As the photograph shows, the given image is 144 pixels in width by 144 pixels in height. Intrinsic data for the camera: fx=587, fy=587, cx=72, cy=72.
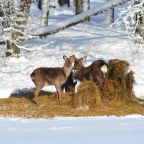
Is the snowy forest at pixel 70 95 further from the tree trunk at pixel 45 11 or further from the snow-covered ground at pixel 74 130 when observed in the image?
the tree trunk at pixel 45 11

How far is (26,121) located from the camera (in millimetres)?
12289

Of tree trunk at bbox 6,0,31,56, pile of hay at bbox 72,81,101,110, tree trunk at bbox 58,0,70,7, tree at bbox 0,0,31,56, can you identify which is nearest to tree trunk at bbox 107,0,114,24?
tree trunk at bbox 58,0,70,7

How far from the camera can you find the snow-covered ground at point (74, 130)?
31.5 feet

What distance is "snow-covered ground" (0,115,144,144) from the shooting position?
9602 mm

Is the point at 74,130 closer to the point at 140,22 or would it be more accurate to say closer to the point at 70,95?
the point at 70,95

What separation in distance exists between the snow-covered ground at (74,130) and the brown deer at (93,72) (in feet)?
A: 6.71

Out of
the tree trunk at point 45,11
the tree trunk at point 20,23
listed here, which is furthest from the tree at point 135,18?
the tree trunk at point 45,11

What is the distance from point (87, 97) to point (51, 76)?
133cm

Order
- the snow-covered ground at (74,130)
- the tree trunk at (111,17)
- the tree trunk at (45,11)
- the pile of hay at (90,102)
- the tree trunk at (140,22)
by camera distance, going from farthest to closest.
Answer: the tree trunk at (111,17) < the tree trunk at (45,11) < the tree trunk at (140,22) < the pile of hay at (90,102) < the snow-covered ground at (74,130)

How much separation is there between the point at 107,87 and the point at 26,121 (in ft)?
9.40

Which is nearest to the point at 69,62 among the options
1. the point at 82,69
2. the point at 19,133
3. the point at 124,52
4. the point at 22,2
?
the point at 82,69

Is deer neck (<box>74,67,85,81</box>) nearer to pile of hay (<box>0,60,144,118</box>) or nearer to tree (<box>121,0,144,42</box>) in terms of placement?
pile of hay (<box>0,60,144,118</box>)

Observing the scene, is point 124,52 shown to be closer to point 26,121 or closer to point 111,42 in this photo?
point 111,42

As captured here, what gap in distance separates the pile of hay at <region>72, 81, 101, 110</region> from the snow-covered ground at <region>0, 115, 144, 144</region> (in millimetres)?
1179
